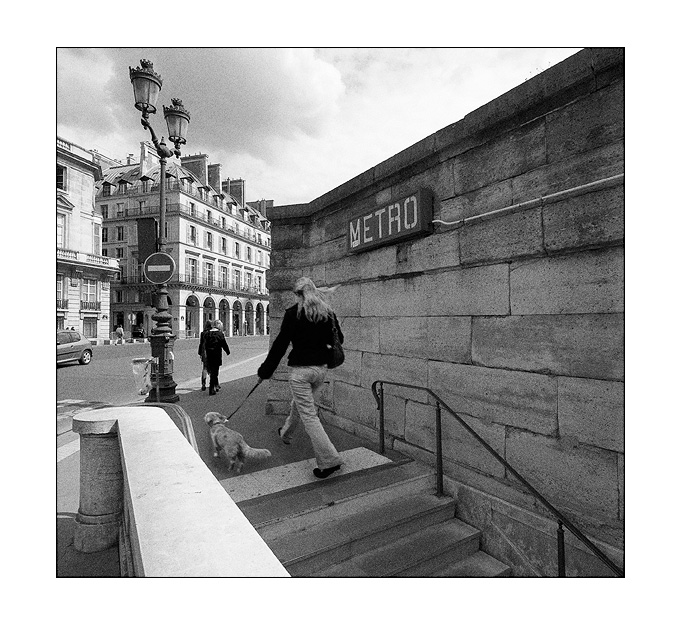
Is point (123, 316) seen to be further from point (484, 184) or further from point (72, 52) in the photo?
point (484, 184)

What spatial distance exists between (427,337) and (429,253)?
0.73 m

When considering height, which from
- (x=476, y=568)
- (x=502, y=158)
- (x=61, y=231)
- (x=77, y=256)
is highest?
(x=502, y=158)

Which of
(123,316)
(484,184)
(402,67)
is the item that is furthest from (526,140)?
(123,316)

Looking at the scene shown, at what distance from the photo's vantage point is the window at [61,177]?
8.04 ft

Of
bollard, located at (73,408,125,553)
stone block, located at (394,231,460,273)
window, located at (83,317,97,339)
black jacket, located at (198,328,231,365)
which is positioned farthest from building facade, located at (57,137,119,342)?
black jacket, located at (198,328,231,365)

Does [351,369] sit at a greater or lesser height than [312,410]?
greater

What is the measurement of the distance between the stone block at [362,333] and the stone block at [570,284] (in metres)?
1.58

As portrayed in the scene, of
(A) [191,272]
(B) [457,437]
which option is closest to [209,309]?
(A) [191,272]

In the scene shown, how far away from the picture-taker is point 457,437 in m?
3.14

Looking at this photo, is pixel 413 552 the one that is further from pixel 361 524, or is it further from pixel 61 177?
pixel 61 177

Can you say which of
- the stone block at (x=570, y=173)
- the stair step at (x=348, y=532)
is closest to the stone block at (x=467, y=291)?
the stone block at (x=570, y=173)

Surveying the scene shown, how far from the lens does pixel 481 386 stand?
9.66 feet

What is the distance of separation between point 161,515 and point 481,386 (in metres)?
2.26

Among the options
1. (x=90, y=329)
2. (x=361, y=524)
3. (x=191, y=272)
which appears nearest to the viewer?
(x=361, y=524)
